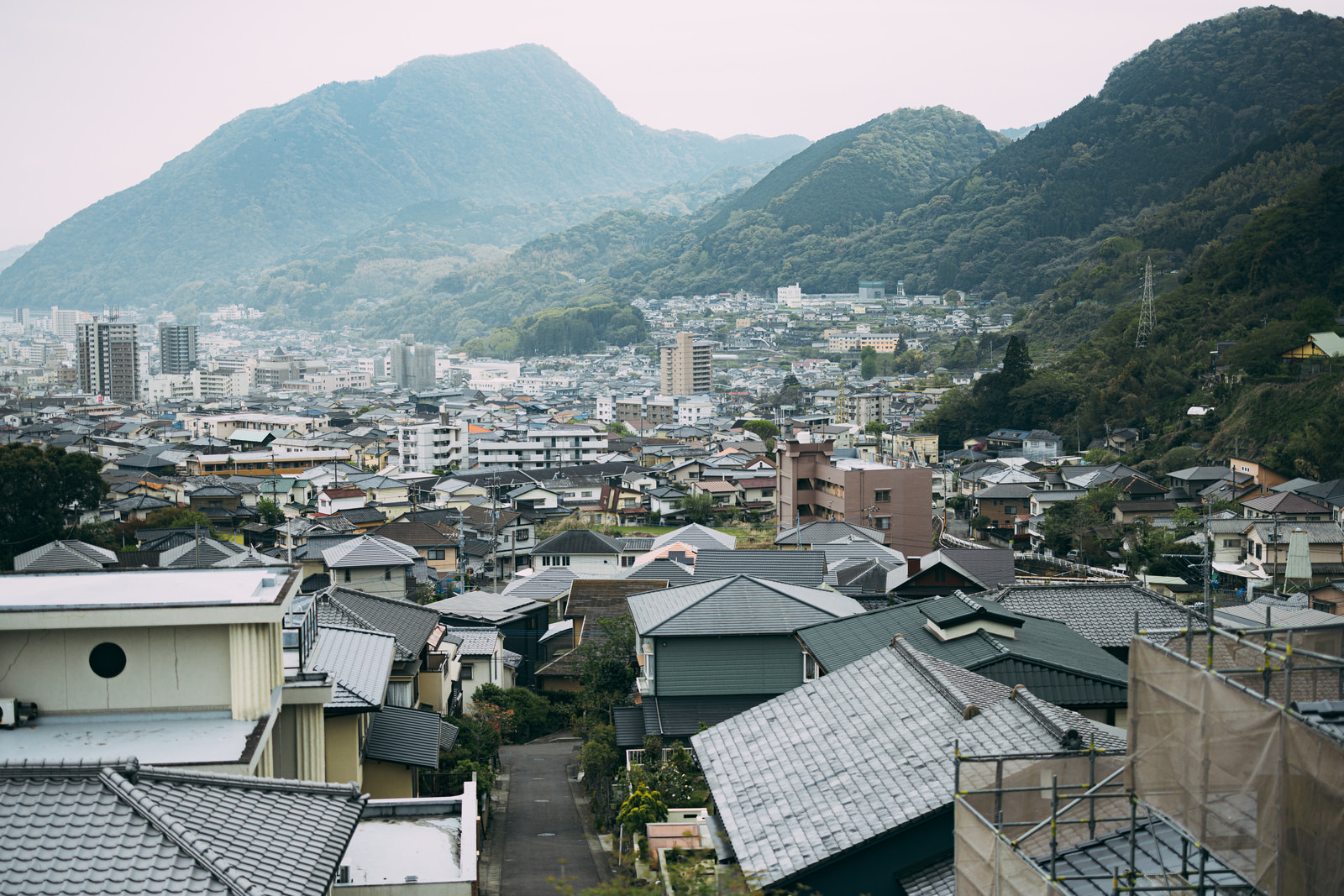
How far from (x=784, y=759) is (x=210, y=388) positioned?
101048 millimetres

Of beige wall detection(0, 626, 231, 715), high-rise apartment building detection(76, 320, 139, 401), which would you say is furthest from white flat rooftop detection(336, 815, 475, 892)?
high-rise apartment building detection(76, 320, 139, 401)

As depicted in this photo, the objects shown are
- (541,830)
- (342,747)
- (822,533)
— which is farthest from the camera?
(822,533)

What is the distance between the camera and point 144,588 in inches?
261

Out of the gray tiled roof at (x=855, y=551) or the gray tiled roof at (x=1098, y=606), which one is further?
the gray tiled roof at (x=855, y=551)

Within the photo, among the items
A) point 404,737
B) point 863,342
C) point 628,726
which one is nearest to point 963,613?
point 628,726

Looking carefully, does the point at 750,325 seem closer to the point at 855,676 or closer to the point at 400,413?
the point at 400,413

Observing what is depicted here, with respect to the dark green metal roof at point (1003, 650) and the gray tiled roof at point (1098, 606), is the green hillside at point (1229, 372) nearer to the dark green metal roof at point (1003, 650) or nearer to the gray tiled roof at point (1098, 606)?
the gray tiled roof at point (1098, 606)

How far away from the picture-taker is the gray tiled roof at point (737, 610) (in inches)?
440

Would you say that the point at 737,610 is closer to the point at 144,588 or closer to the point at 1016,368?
the point at 144,588

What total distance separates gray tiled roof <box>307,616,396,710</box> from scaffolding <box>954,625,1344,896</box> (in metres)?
4.65

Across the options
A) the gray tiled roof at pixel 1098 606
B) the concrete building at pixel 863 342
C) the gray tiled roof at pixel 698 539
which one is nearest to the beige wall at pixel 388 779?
the gray tiled roof at pixel 1098 606

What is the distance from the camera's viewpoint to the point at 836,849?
5984 millimetres

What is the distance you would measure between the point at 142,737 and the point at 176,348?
12157cm

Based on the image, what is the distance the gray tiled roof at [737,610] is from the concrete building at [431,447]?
42.8m
